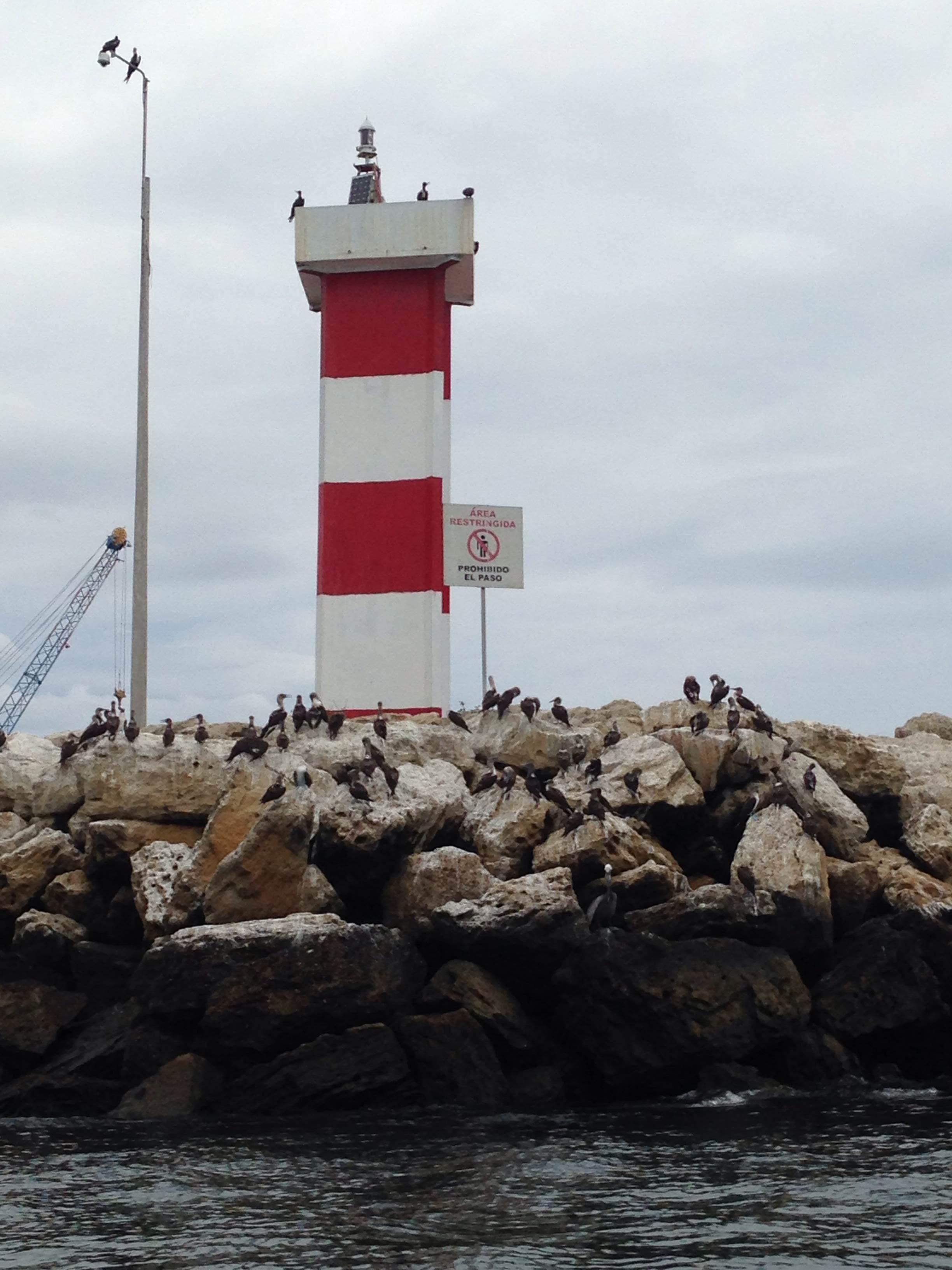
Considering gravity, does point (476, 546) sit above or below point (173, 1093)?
above

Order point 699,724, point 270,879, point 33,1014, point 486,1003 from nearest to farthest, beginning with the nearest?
point 486,1003 → point 33,1014 → point 270,879 → point 699,724

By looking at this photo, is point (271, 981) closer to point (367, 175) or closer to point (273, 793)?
point (273, 793)

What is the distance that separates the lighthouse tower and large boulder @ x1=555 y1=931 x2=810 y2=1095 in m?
8.22

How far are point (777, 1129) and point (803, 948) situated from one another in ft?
10.9

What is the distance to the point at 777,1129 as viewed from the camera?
16406mm

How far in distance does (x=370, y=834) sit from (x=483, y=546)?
748cm

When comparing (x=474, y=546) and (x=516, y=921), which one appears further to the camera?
(x=474, y=546)

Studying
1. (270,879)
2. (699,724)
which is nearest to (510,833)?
(270,879)

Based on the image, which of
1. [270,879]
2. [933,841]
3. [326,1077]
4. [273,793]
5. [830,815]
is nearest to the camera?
[326,1077]

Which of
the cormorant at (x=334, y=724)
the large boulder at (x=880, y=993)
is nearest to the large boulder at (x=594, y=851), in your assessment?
the large boulder at (x=880, y=993)

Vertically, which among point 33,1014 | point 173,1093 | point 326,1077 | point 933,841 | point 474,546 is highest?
point 474,546

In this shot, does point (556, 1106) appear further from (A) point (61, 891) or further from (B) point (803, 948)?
(A) point (61, 891)

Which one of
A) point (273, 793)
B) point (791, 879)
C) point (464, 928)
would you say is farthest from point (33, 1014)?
point (791, 879)

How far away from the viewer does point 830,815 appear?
21188 mm
